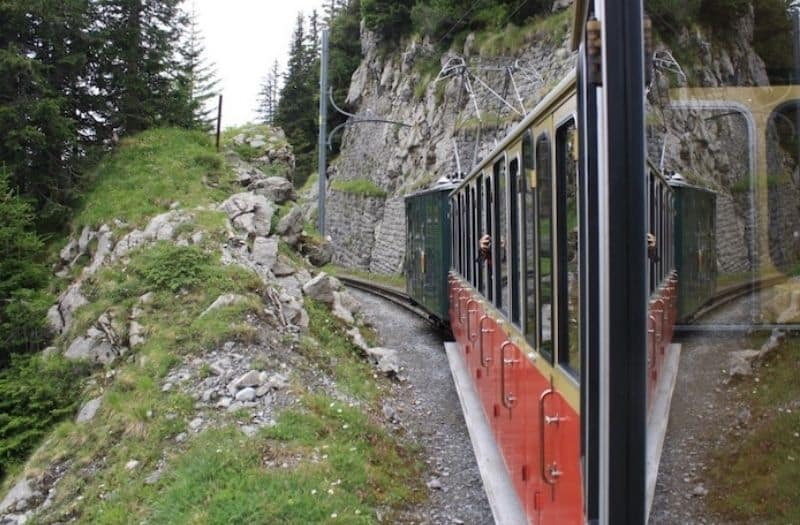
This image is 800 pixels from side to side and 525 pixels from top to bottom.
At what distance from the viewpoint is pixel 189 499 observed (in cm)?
570

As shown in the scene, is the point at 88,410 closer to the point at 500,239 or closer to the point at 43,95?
the point at 500,239

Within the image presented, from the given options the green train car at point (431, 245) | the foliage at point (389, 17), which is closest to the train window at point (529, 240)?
the green train car at point (431, 245)

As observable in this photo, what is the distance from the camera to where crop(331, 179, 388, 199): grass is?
31.5m

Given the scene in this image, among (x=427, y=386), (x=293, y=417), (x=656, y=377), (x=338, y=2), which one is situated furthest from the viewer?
(x=338, y=2)

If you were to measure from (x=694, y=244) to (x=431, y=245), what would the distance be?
34.4ft

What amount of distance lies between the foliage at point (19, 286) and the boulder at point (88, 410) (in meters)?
2.79

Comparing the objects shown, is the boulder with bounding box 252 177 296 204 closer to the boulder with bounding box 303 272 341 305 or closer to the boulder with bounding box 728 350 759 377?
the boulder with bounding box 303 272 341 305

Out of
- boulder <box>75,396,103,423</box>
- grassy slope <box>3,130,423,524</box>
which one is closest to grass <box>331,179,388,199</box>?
grassy slope <box>3,130,423,524</box>

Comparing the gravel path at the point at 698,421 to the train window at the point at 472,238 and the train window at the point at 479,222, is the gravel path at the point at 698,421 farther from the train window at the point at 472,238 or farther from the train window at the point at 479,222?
the train window at the point at 472,238

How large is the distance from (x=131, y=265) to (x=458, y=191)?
5903mm

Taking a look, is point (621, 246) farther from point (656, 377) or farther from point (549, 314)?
point (549, 314)

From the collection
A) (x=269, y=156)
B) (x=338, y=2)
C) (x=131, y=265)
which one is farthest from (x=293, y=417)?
(x=338, y=2)

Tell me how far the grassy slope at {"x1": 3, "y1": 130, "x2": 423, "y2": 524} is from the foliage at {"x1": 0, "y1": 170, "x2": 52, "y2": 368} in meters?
0.94

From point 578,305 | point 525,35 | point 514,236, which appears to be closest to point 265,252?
point 514,236
